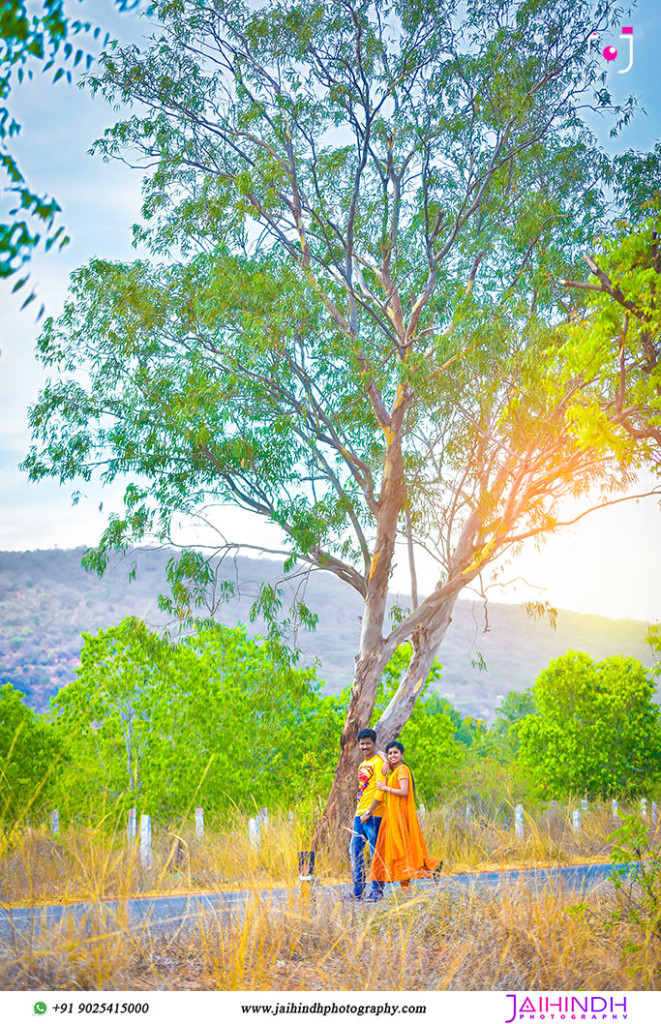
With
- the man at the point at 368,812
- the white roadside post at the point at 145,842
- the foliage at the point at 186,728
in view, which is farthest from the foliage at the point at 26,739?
the man at the point at 368,812

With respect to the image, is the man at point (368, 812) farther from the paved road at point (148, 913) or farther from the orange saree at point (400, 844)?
the paved road at point (148, 913)

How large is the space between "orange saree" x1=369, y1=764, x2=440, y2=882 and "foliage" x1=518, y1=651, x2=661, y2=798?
11.1 m

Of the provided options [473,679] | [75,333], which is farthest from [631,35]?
[473,679]

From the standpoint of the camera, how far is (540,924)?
147 inches

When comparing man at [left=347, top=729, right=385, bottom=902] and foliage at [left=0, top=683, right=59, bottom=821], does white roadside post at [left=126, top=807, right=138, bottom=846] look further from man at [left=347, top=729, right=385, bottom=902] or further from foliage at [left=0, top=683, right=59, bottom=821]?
foliage at [left=0, top=683, right=59, bottom=821]

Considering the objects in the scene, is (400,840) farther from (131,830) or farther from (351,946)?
(131,830)

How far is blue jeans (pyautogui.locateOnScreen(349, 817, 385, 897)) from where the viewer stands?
494cm

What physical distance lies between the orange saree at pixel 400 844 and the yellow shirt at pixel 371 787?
0.23ft

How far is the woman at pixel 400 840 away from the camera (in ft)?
16.9

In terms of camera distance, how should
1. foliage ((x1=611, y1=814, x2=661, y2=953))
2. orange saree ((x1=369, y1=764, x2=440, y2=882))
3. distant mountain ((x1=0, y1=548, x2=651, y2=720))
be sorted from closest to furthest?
foliage ((x1=611, y1=814, x2=661, y2=953)), orange saree ((x1=369, y1=764, x2=440, y2=882)), distant mountain ((x1=0, y1=548, x2=651, y2=720))

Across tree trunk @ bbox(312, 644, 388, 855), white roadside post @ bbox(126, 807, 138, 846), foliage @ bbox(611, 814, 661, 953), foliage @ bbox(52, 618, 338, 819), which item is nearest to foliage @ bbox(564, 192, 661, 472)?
foliage @ bbox(611, 814, 661, 953)

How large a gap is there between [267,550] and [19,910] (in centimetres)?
541

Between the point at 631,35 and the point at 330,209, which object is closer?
the point at 631,35
